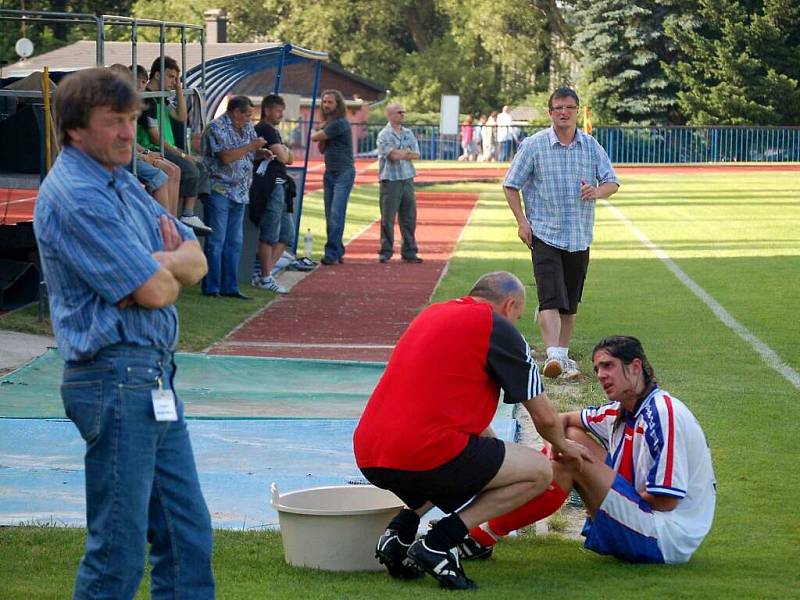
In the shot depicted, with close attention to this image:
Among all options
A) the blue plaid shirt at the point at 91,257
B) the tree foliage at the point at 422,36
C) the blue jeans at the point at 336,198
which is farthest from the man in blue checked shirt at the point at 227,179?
the tree foliage at the point at 422,36

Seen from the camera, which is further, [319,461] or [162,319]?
[319,461]

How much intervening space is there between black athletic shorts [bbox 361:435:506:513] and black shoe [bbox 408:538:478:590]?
0.71 feet

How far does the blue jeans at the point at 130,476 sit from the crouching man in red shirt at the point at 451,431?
1.32 meters

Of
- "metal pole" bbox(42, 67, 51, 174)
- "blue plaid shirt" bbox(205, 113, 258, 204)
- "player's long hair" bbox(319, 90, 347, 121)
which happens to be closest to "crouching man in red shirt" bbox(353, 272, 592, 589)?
"metal pole" bbox(42, 67, 51, 174)

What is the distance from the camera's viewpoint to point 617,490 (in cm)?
569

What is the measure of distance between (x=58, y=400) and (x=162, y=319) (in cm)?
551

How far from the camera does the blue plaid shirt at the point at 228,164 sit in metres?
14.3

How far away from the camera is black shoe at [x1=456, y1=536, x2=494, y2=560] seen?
582 centimetres

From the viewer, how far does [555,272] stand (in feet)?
33.6

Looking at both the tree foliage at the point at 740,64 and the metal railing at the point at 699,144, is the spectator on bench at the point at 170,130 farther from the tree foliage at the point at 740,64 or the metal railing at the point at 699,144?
the tree foliage at the point at 740,64

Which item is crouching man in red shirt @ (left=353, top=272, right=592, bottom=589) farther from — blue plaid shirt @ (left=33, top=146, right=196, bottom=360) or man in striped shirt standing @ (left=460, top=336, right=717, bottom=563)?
blue plaid shirt @ (left=33, top=146, right=196, bottom=360)

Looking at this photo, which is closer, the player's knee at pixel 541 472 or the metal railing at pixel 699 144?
the player's knee at pixel 541 472

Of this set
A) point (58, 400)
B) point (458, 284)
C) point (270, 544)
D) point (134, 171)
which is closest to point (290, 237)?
point (458, 284)

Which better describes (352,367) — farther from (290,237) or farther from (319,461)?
(290,237)
